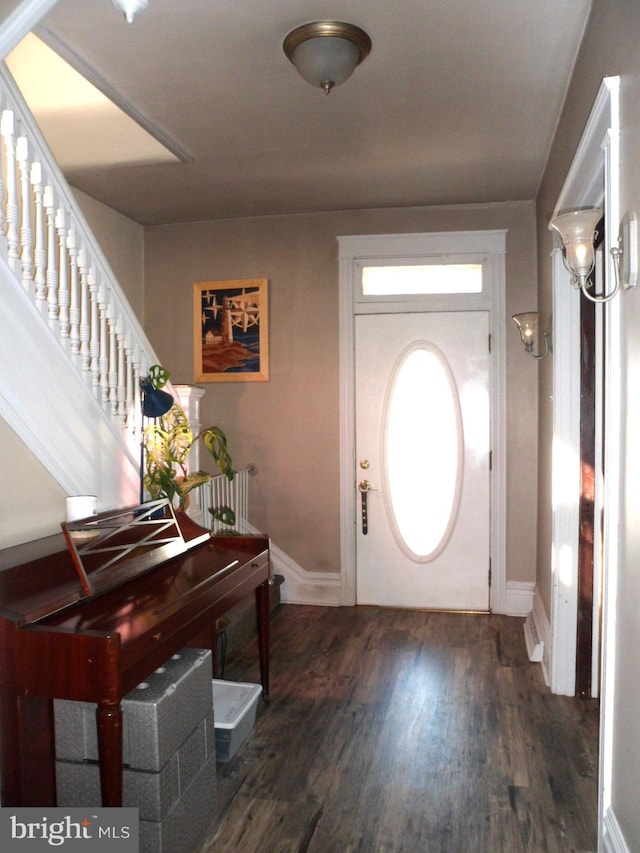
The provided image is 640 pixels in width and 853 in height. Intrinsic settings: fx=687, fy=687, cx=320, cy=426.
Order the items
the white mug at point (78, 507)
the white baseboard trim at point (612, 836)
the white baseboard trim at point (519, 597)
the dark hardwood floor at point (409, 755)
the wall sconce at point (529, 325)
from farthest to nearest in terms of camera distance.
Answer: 1. the white baseboard trim at point (519, 597)
2. the wall sconce at point (529, 325)
3. the white mug at point (78, 507)
4. the dark hardwood floor at point (409, 755)
5. the white baseboard trim at point (612, 836)

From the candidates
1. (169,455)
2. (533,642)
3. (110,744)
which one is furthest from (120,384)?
(533,642)

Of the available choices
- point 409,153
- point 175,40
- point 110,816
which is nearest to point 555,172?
point 409,153

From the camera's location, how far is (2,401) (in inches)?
89.2

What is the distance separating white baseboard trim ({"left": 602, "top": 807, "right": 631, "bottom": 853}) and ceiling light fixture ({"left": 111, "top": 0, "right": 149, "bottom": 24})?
279 cm

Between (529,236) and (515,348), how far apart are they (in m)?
0.73

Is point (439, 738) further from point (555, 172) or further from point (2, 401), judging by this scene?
point (555, 172)

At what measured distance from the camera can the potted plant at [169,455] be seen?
3.13 metres

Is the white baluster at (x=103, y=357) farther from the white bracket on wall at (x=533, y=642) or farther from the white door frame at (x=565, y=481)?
the white bracket on wall at (x=533, y=642)

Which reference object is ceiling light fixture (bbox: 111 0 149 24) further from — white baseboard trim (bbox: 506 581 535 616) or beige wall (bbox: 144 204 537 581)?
white baseboard trim (bbox: 506 581 535 616)

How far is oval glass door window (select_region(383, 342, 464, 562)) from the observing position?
461cm

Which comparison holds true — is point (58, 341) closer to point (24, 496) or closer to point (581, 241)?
point (24, 496)

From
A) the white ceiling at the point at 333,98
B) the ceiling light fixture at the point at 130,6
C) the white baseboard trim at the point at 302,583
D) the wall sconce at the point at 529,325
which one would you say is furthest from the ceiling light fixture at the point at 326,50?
the white baseboard trim at the point at 302,583

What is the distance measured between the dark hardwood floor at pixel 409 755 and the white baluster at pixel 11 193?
2011 millimetres

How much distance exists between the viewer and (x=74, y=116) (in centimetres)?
321
